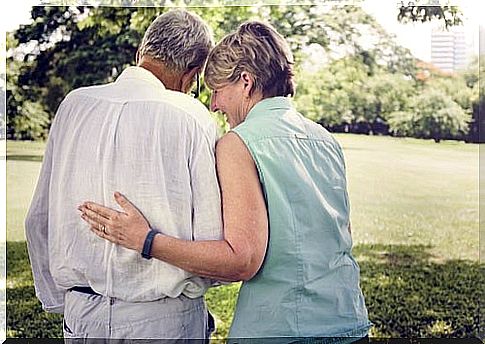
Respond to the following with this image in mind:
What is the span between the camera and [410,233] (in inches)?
194

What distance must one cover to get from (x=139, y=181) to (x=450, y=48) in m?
2.97

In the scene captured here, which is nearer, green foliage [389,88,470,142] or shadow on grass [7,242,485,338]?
shadow on grass [7,242,485,338]

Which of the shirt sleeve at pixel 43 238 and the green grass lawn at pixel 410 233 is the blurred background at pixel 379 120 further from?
the shirt sleeve at pixel 43 238

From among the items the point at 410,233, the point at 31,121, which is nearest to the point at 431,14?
the point at 410,233

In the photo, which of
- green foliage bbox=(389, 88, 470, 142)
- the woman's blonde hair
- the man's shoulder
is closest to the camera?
the man's shoulder

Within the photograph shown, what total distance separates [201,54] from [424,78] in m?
2.68

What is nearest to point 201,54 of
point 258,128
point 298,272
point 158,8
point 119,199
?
point 258,128

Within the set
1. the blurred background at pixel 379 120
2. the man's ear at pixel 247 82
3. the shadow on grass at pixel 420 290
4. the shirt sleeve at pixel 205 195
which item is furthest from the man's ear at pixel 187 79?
the shadow on grass at pixel 420 290

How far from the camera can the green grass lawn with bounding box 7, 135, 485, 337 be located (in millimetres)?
4922

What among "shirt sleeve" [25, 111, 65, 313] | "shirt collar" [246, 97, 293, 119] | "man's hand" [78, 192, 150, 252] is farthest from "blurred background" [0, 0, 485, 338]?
"man's hand" [78, 192, 150, 252]

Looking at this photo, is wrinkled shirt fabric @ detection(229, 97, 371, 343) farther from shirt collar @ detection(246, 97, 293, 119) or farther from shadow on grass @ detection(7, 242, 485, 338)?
shadow on grass @ detection(7, 242, 485, 338)

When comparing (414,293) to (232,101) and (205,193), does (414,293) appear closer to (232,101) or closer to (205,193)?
(232,101)

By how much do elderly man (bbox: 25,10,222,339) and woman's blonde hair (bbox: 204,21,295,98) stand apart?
15 cm

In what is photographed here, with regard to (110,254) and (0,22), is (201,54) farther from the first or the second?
(0,22)
